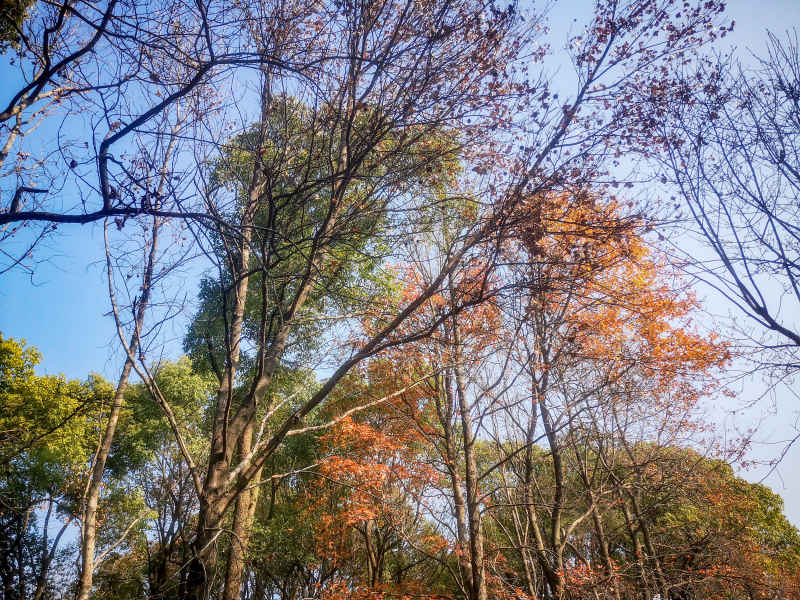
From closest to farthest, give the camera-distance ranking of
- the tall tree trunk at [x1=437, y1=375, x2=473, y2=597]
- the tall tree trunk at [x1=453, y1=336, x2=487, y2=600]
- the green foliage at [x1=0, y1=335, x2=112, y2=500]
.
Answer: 1. the tall tree trunk at [x1=453, y1=336, x2=487, y2=600]
2. the tall tree trunk at [x1=437, y1=375, x2=473, y2=597]
3. the green foliage at [x1=0, y1=335, x2=112, y2=500]

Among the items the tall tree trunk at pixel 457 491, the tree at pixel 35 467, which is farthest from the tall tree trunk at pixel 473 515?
the tree at pixel 35 467

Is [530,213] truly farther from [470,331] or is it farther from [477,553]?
[477,553]

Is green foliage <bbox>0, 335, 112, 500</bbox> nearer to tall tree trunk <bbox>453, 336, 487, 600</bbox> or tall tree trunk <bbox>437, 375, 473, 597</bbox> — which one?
tall tree trunk <bbox>437, 375, 473, 597</bbox>

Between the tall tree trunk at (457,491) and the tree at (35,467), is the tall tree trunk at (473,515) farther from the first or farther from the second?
the tree at (35,467)

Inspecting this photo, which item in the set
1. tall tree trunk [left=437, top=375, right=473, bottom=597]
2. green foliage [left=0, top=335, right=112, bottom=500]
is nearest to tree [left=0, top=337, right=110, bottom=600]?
green foliage [left=0, top=335, right=112, bottom=500]

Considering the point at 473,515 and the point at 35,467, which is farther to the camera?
the point at 35,467

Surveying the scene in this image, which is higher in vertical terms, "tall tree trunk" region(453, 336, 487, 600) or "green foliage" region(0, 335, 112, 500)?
"green foliage" region(0, 335, 112, 500)

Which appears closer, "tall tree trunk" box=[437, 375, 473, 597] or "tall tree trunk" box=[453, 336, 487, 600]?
"tall tree trunk" box=[453, 336, 487, 600]

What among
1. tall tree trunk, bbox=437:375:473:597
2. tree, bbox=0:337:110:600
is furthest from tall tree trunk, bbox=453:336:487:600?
tree, bbox=0:337:110:600

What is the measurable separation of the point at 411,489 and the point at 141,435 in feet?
30.4

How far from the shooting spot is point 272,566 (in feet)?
49.9

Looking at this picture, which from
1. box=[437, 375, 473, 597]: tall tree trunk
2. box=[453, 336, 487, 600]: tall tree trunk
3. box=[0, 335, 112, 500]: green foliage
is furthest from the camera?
box=[0, 335, 112, 500]: green foliage

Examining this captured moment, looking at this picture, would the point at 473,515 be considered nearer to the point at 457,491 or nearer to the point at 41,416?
the point at 457,491

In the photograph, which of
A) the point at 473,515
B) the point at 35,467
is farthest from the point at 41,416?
the point at 473,515
